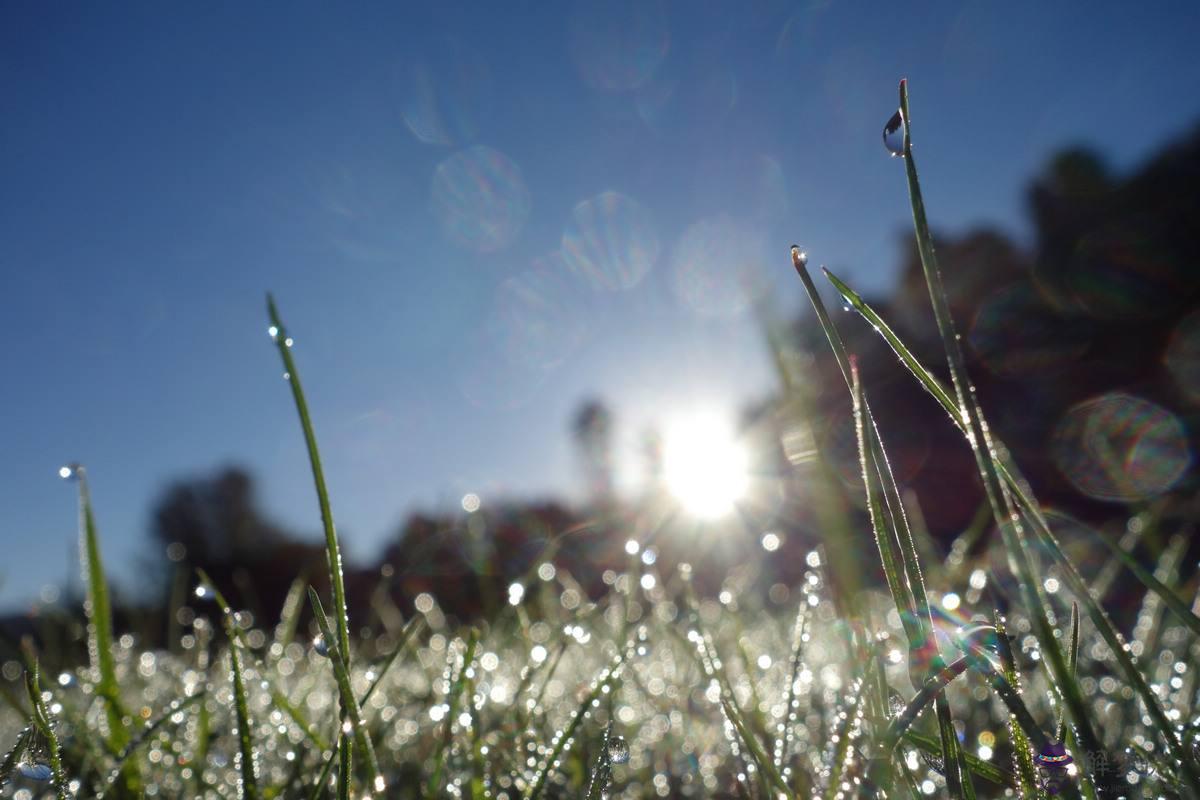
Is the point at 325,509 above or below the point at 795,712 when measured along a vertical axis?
above

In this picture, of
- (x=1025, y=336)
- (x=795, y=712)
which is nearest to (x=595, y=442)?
(x=1025, y=336)

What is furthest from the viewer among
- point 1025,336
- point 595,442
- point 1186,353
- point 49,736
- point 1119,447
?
point 595,442

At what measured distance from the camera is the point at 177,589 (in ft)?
5.00

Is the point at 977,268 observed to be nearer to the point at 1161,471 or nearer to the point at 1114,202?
the point at 1114,202

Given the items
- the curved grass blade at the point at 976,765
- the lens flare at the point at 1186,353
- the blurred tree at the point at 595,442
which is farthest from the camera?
the blurred tree at the point at 595,442

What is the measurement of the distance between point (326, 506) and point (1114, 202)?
15.8 meters

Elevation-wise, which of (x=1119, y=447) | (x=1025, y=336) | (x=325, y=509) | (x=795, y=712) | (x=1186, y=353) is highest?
(x=1025, y=336)

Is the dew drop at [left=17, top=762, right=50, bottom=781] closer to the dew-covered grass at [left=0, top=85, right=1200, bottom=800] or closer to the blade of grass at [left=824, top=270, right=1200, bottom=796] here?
the dew-covered grass at [left=0, top=85, right=1200, bottom=800]

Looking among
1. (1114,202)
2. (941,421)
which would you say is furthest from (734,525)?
(1114,202)

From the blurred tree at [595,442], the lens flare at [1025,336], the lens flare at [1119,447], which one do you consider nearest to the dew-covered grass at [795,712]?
the lens flare at [1119,447]

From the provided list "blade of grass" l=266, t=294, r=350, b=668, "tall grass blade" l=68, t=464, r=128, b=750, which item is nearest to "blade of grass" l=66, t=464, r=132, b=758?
"tall grass blade" l=68, t=464, r=128, b=750

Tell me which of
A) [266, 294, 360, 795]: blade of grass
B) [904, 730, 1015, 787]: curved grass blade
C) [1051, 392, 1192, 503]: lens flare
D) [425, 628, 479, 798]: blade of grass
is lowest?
[1051, 392, 1192, 503]: lens flare

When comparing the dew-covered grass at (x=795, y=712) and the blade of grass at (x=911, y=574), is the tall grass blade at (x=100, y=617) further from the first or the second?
the blade of grass at (x=911, y=574)

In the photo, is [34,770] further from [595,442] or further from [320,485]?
[595,442]
